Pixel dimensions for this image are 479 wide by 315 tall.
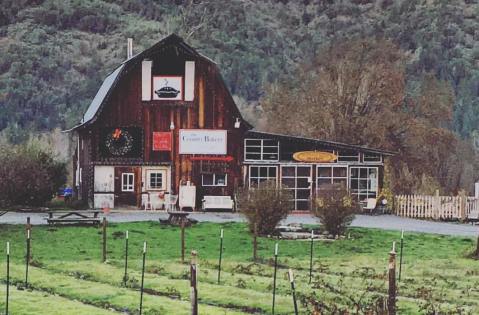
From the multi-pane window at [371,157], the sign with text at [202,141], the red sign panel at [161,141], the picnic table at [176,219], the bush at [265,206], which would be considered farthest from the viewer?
the multi-pane window at [371,157]

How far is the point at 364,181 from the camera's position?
43656 millimetres

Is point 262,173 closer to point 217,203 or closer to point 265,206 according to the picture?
point 217,203

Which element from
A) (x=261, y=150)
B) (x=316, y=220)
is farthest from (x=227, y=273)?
(x=261, y=150)

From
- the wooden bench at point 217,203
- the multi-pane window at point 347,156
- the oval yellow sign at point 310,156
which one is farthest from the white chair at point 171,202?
the multi-pane window at point 347,156

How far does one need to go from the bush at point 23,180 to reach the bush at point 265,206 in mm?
12504

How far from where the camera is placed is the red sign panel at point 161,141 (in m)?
42.7

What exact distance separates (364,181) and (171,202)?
28.3 feet

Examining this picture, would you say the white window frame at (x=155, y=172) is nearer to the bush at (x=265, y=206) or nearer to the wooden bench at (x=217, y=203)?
the wooden bench at (x=217, y=203)

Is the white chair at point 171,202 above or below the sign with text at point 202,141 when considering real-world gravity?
below

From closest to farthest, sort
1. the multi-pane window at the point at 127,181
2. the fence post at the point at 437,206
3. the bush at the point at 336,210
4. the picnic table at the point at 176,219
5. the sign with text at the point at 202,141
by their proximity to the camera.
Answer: the bush at the point at 336,210 → the picnic table at the point at 176,219 → the fence post at the point at 437,206 → the multi-pane window at the point at 127,181 → the sign with text at the point at 202,141

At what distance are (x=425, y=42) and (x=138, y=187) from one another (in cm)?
8446

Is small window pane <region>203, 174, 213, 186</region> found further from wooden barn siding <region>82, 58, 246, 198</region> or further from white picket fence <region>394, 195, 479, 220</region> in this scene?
white picket fence <region>394, 195, 479, 220</region>

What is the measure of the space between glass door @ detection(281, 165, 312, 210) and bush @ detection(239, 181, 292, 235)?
11.8 metres

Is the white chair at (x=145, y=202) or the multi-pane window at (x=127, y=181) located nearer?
the white chair at (x=145, y=202)
